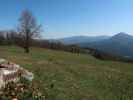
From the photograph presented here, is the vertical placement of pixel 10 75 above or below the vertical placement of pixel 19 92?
above

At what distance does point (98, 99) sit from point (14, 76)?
346 centimetres

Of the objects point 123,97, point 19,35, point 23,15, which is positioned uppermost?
point 23,15

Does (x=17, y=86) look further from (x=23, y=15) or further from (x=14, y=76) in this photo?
(x=23, y=15)

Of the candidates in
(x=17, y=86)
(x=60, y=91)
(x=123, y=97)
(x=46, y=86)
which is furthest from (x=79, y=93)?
(x=17, y=86)

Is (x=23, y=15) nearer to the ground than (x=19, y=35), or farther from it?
farther from it

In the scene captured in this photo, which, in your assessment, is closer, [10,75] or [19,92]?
[19,92]

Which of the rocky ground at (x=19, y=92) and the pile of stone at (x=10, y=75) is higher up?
the pile of stone at (x=10, y=75)

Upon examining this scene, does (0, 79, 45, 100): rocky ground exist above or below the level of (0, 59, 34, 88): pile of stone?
below

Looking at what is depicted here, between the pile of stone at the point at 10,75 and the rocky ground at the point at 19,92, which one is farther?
the pile of stone at the point at 10,75

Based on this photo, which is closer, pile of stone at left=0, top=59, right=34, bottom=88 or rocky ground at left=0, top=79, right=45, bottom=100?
rocky ground at left=0, top=79, right=45, bottom=100

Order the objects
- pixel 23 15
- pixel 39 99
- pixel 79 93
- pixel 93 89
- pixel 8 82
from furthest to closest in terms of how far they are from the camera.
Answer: pixel 23 15 → pixel 93 89 → pixel 79 93 → pixel 8 82 → pixel 39 99

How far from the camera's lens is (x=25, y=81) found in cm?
803

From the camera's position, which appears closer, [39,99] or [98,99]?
[39,99]

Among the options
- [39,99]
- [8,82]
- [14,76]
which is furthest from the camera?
[14,76]
